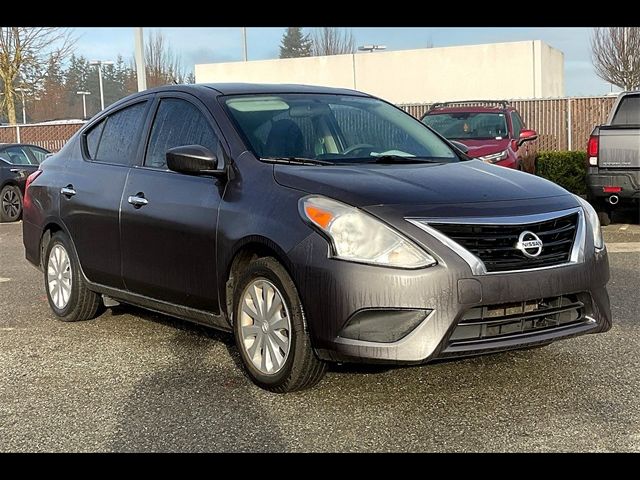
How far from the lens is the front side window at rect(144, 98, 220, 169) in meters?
5.20

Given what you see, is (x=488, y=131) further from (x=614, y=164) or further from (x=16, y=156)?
(x=16, y=156)

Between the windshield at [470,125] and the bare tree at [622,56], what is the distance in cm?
Result: 1955

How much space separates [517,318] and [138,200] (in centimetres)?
248

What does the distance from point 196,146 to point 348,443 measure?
1984mm

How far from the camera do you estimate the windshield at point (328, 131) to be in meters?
5.00

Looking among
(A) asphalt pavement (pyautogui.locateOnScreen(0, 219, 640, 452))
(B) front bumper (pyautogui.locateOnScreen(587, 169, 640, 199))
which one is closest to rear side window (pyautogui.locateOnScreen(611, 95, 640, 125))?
(B) front bumper (pyautogui.locateOnScreen(587, 169, 640, 199))

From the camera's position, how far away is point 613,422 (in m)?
3.98

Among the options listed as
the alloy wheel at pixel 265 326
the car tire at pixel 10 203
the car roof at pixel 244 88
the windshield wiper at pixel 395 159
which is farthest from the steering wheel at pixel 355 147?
the car tire at pixel 10 203

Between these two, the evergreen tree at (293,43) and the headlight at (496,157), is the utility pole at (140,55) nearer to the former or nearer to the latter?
the headlight at (496,157)

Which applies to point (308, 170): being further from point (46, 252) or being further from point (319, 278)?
point (46, 252)

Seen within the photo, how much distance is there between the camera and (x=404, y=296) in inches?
157

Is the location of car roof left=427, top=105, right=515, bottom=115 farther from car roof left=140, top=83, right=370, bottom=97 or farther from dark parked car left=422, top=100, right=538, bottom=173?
car roof left=140, top=83, right=370, bottom=97

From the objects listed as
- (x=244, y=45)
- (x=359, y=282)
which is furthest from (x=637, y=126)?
(x=244, y=45)

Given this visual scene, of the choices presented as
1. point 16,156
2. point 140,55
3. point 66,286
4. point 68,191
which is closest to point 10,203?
point 16,156
